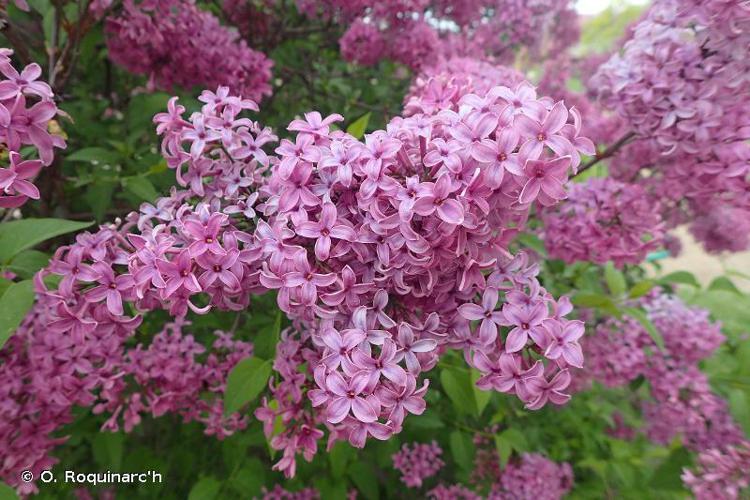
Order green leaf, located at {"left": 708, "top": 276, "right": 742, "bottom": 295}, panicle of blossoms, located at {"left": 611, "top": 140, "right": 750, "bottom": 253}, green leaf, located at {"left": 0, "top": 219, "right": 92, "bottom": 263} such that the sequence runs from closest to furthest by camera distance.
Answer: green leaf, located at {"left": 0, "top": 219, "right": 92, "bottom": 263} < panicle of blossoms, located at {"left": 611, "top": 140, "right": 750, "bottom": 253} < green leaf, located at {"left": 708, "top": 276, "right": 742, "bottom": 295}

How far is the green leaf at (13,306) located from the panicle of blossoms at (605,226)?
5.39 feet

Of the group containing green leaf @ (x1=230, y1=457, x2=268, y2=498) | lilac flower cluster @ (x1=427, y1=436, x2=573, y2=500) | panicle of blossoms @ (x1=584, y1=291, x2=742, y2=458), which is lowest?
green leaf @ (x1=230, y1=457, x2=268, y2=498)

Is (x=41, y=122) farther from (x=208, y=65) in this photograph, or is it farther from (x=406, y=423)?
(x=406, y=423)

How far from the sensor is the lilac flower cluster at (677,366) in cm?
208

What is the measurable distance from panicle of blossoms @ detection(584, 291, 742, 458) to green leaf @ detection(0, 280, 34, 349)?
2.13 meters

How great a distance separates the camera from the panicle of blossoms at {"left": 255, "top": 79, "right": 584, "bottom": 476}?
2.88ft

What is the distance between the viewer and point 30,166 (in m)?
0.92

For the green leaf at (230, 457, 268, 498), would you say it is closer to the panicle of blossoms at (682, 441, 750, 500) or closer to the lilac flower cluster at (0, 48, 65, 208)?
the lilac flower cluster at (0, 48, 65, 208)

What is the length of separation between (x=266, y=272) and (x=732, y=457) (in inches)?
64.2

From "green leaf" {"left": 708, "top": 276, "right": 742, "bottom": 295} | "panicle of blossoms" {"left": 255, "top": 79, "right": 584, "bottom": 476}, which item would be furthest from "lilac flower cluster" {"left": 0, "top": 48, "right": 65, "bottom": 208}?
"green leaf" {"left": 708, "top": 276, "right": 742, "bottom": 295}

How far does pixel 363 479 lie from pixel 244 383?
101 cm

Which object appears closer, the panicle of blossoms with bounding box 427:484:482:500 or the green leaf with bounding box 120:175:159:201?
the green leaf with bounding box 120:175:159:201

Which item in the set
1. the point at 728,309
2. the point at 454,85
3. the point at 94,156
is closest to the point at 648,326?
the point at 454,85

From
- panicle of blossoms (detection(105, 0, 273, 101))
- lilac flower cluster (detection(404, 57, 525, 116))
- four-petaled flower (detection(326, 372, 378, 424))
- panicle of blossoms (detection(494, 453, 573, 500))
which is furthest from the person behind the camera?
panicle of blossoms (detection(494, 453, 573, 500))
